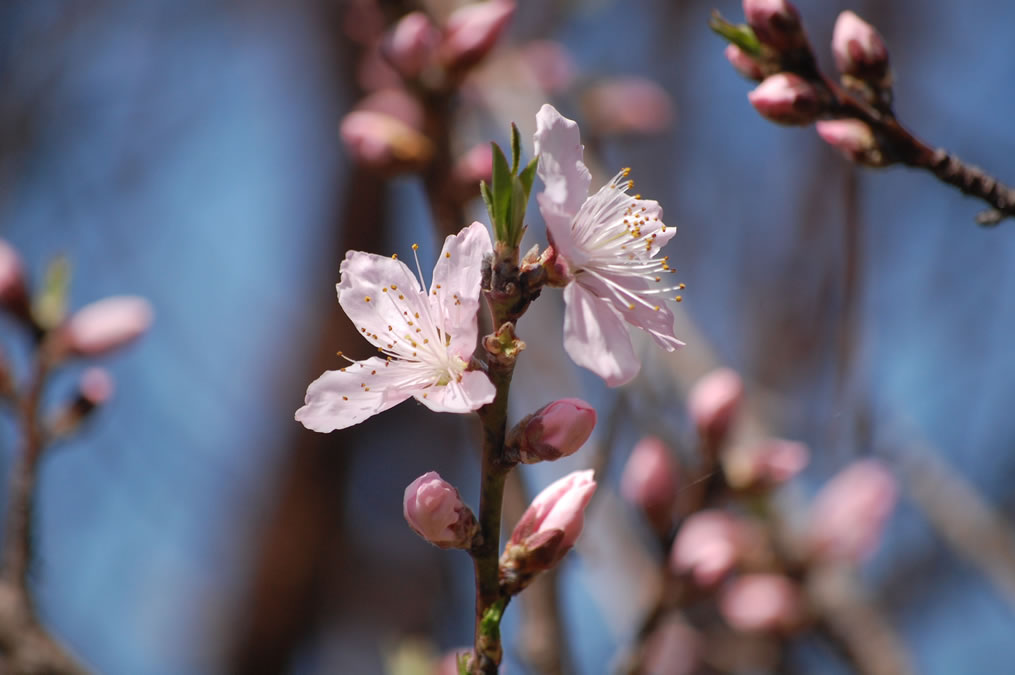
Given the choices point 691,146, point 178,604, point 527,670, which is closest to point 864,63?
point 527,670

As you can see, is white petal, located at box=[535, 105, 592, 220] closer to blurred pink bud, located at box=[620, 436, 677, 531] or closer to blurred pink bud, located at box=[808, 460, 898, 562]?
blurred pink bud, located at box=[620, 436, 677, 531]

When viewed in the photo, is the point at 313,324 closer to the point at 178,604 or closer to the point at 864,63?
the point at 178,604

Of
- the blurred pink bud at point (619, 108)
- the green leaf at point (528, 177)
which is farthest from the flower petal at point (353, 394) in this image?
the blurred pink bud at point (619, 108)

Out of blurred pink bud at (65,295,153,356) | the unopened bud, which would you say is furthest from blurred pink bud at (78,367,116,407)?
the unopened bud

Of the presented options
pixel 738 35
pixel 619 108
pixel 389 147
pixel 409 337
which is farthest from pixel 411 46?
pixel 619 108

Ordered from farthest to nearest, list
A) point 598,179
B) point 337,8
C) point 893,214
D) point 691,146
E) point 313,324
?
point 337,8
point 313,324
point 691,146
point 893,214
point 598,179

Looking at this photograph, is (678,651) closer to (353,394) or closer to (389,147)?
(389,147)
